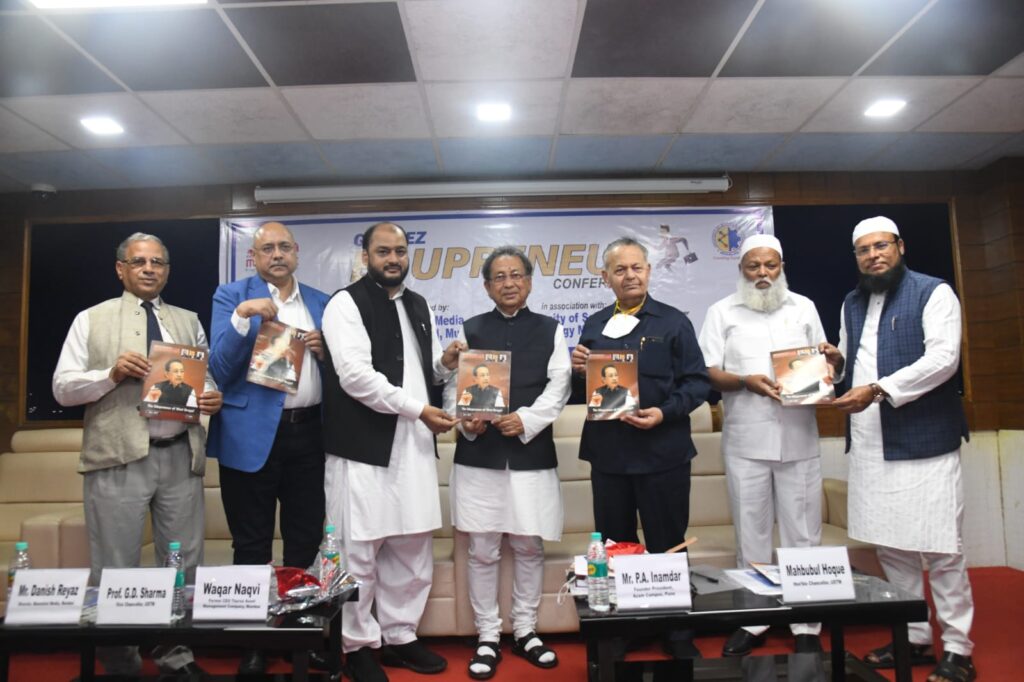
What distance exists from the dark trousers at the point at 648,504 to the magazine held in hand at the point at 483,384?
0.53 m

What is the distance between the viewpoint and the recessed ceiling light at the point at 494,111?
151 inches

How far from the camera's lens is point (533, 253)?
4.97 metres

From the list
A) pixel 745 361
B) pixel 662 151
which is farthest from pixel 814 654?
pixel 662 151

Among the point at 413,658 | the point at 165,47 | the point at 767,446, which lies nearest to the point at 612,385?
the point at 767,446

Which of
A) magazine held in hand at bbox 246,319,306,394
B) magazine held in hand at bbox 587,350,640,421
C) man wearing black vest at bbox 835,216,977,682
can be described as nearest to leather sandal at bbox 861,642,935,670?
man wearing black vest at bbox 835,216,977,682

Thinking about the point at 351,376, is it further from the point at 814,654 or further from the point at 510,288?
the point at 814,654

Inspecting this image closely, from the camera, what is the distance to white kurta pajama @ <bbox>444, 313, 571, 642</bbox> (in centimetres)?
271

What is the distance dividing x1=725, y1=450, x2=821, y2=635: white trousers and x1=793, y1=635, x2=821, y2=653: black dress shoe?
162 mm

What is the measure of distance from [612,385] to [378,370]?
95 cm

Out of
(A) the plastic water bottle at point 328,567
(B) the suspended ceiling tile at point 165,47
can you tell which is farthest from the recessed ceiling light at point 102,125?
(A) the plastic water bottle at point 328,567

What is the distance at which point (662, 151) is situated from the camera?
4590 mm

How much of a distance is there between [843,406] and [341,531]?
2083mm

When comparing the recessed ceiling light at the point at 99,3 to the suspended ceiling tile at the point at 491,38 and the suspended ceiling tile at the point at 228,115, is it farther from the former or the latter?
the suspended ceiling tile at the point at 491,38

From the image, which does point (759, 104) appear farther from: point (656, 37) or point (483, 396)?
point (483, 396)
